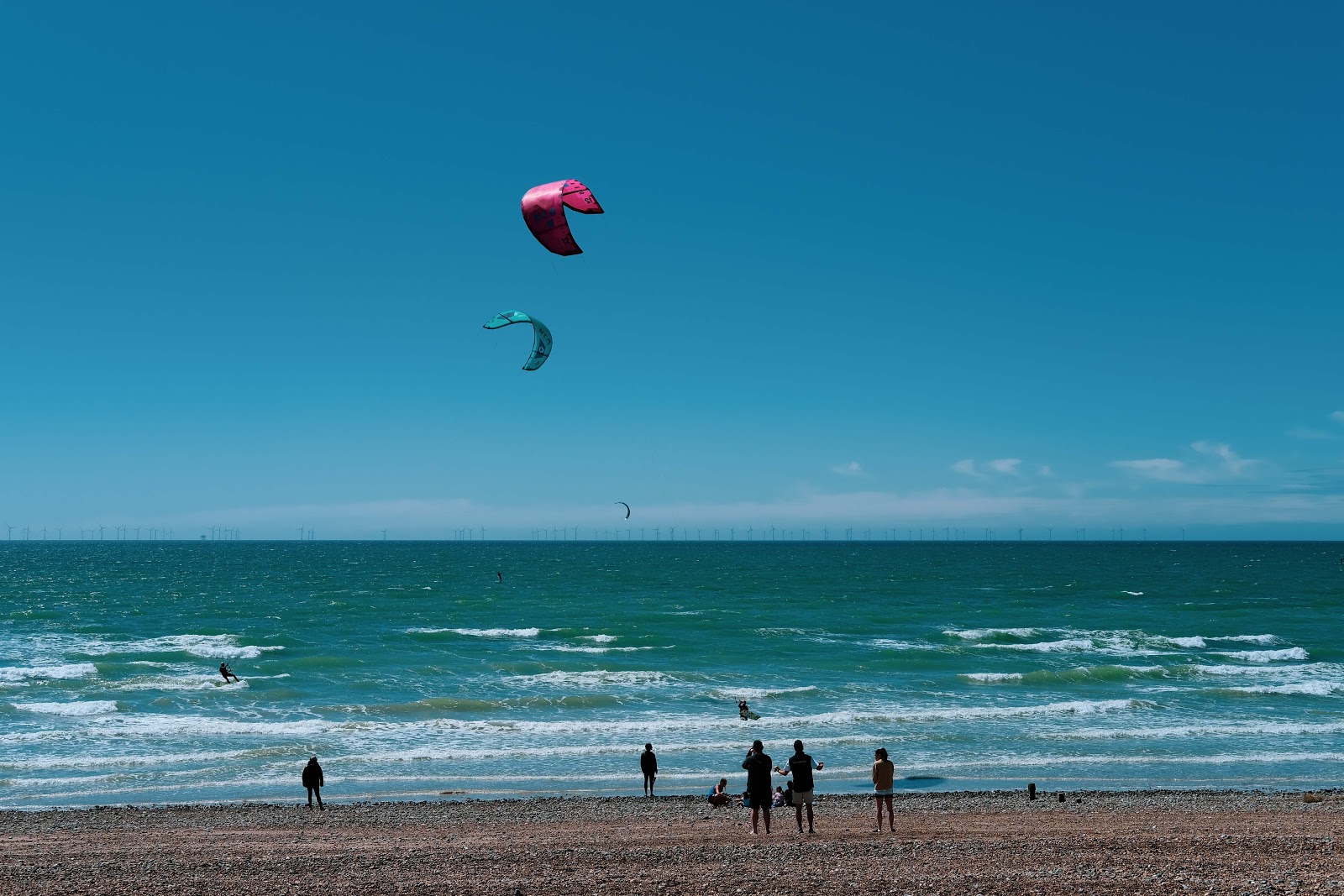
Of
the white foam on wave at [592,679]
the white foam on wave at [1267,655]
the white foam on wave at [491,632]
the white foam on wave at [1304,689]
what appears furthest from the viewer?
the white foam on wave at [491,632]

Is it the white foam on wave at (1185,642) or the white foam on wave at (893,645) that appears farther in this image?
the white foam on wave at (1185,642)

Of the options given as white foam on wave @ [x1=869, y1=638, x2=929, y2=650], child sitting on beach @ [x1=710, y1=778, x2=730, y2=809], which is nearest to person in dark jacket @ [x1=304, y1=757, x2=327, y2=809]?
child sitting on beach @ [x1=710, y1=778, x2=730, y2=809]

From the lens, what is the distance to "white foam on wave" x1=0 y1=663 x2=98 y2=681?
27906 mm

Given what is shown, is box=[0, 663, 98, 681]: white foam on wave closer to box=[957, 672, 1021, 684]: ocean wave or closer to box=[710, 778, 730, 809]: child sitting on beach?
box=[710, 778, 730, 809]: child sitting on beach

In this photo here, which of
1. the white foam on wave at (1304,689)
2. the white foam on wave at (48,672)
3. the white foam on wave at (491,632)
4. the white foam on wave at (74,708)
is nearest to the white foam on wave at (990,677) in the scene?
the white foam on wave at (1304,689)

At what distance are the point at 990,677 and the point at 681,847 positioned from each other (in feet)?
64.7

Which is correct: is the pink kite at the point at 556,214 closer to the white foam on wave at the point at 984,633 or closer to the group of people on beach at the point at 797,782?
the group of people on beach at the point at 797,782

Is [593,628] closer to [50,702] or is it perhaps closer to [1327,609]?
[50,702]

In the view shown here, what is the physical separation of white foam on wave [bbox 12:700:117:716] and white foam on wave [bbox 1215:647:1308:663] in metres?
34.4

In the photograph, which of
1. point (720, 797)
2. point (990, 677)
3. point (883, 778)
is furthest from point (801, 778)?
point (990, 677)

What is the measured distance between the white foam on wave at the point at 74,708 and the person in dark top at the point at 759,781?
59.9ft

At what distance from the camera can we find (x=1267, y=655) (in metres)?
34.6

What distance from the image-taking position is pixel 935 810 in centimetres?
1468

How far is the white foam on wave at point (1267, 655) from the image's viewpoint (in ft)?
110
